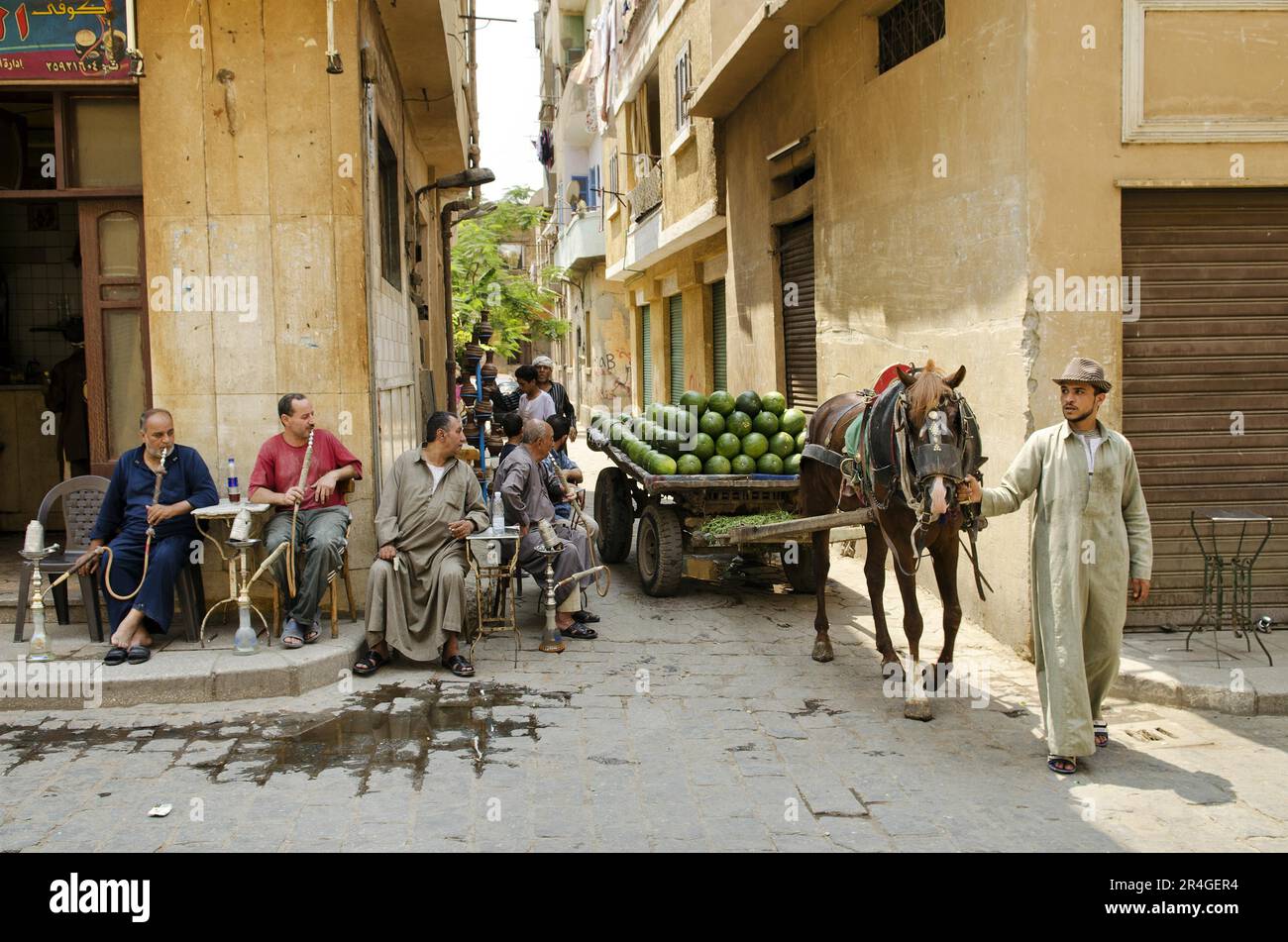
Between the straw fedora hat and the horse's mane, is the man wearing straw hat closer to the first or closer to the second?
the straw fedora hat

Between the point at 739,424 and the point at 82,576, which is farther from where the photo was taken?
the point at 739,424

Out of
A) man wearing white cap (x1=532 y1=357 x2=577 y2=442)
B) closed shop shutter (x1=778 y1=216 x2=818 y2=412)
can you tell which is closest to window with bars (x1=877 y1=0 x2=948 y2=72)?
closed shop shutter (x1=778 y1=216 x2=818 y2=412)

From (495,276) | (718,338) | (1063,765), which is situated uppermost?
(495,276)

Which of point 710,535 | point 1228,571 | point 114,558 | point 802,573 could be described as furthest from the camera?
point 802,573

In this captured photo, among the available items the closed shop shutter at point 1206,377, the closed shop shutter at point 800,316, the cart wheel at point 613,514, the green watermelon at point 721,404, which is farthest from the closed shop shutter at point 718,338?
the closed shop shutter at point 1206,377

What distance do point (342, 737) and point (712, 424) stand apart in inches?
165

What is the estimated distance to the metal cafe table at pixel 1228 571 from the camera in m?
6.96

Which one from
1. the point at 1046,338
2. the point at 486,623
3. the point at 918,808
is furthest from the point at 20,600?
the point at 1046,338

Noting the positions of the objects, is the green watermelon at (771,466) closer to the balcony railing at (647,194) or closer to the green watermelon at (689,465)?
the green watermelon at (689,465)

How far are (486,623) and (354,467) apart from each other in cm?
139

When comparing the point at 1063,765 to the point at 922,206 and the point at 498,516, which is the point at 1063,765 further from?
the point at 922,206

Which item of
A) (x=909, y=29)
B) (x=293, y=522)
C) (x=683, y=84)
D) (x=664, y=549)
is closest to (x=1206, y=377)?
(x=909, y=29)

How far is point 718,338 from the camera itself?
739 inches

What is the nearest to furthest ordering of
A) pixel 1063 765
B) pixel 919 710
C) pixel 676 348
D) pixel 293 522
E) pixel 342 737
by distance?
pixel 1063 765, pixel 342 737, pixel 919 710, pixel 293 522, pixel 676 348
